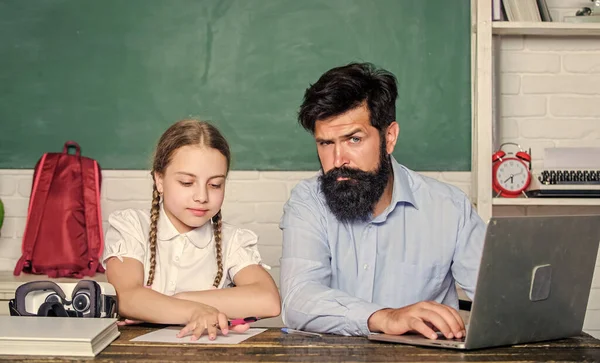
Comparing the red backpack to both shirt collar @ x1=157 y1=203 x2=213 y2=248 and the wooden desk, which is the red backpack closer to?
shirt collar @ x1=157 y1=203 x2=213 y2=248

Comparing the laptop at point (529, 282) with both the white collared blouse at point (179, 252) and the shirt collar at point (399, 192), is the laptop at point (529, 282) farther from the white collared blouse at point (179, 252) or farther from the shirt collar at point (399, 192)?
the white collared blouse at point (179, 252)

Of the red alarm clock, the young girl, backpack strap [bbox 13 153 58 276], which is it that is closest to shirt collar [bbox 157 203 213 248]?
the young girl

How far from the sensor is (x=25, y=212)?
3.31m

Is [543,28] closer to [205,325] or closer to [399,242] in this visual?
[399,242]

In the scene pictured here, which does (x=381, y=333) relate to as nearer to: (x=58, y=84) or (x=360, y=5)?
(x=360, y=5)

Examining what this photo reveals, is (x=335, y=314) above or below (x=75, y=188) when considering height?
below

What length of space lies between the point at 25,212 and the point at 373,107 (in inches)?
69.4

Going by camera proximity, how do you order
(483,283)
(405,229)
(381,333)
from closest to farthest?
(483,283), (381,333), (405,229)

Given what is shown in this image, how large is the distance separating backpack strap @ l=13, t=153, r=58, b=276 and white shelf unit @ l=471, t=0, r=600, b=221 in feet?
5.69

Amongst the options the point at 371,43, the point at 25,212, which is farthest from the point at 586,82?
the point at 25,212

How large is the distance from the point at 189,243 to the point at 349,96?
25.1 inches

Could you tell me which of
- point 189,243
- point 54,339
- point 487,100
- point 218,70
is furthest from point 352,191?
point 218,70

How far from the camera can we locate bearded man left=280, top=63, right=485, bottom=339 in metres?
2.19

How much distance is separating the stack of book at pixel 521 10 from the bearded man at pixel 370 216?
1022mm
